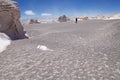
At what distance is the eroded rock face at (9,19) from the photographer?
18031mm

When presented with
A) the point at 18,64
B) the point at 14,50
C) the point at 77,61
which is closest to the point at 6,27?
the point at 14,50

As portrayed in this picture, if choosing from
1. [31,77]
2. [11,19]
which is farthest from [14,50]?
[11,19]

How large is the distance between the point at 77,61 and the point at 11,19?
13397mm

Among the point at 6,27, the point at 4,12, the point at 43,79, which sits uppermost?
the point at 4,12

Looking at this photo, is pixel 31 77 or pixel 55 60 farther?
pixel 55 60

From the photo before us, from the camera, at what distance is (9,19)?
63.6 feet

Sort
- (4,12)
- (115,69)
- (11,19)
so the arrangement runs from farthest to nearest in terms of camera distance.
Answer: (11,19)
(4,12)
(115,69)

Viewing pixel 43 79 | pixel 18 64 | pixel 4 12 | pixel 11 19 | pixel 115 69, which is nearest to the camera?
pixel 43 79

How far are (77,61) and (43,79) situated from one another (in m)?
2.82

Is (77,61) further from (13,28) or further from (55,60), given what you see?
(13,28)

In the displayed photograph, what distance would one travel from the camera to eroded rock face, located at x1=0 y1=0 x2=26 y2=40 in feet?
59.2

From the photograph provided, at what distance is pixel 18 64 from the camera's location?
879 centimetres

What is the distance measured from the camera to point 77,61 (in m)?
9.02

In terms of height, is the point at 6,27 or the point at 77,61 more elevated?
the point at 6,27
